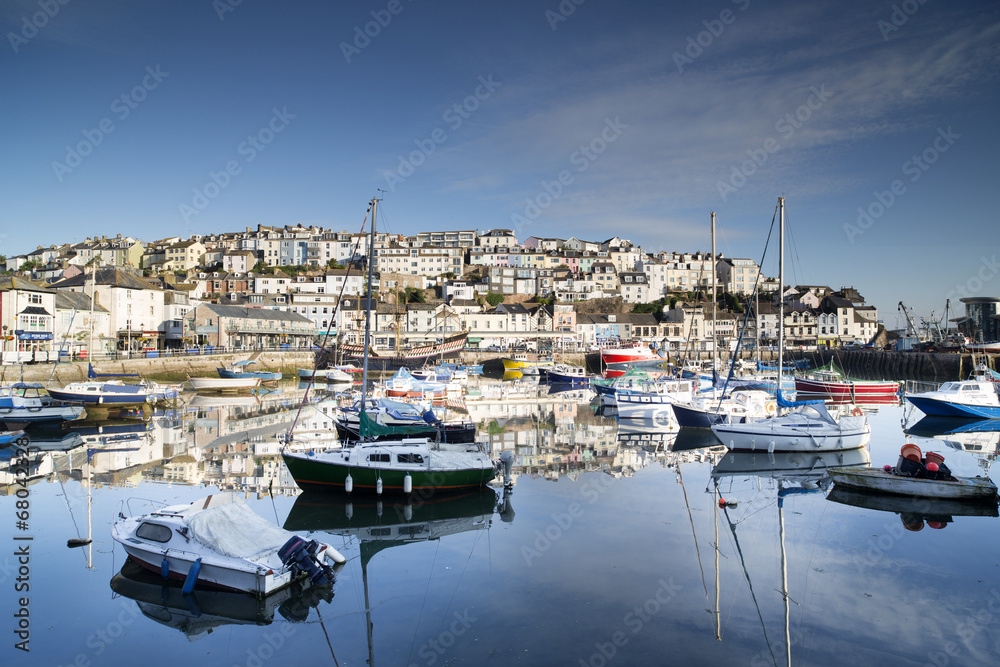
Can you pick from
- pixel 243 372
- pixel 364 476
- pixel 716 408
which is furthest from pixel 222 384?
pixel 716 408

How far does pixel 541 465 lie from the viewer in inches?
918

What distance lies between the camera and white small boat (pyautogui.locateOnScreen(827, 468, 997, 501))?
55.9ft

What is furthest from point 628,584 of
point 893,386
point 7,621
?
point 893,386

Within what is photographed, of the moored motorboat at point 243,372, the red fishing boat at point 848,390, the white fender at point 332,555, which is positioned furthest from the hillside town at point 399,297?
the white fender at point 332,555

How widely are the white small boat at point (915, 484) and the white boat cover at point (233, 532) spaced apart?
1612cm

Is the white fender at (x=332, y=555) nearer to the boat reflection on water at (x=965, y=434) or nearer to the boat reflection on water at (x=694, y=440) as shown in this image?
the boat reflection on water at (x=694, y=440)

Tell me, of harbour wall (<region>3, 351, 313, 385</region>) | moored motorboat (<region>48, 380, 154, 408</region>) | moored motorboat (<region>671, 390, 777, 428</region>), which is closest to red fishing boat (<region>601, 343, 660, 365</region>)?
harbour wall (<region>3, 351, 313, 385</region>)

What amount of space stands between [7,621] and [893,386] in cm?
5385

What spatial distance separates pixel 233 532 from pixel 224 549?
0.43m

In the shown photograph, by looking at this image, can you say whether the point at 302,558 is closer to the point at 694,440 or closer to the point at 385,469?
the point at 385,469

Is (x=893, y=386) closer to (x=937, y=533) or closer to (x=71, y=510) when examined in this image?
(x=937, y=533)

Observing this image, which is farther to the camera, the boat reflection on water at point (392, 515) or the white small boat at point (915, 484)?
the white small boat at point (915, 484)

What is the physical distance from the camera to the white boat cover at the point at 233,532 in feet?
38.3

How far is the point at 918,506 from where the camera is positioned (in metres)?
17.1
